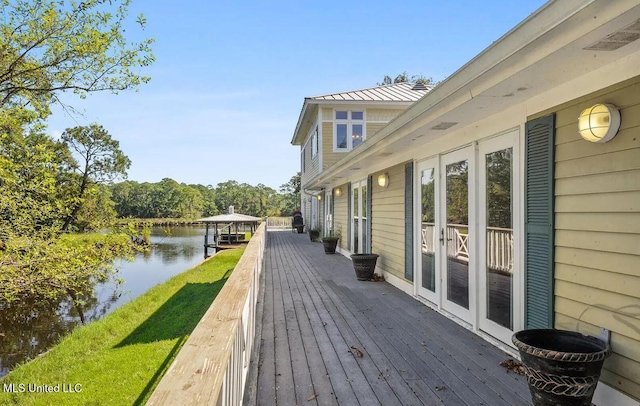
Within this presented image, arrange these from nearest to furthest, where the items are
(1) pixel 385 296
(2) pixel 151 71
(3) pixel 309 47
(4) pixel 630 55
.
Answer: (4) pixel 630 55, (1) pixel 385 296, (2) pixel 151 71, (3) pixel 309 47

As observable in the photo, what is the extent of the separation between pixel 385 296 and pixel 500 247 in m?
2.32

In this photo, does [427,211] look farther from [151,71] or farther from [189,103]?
[189,103]

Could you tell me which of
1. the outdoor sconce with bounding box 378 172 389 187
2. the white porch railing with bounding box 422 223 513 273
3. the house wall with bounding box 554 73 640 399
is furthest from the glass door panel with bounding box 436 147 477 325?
the outdoor sconce with bounding box 378 172 389 187

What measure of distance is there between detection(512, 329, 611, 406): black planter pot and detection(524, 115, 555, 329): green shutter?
19.4 inches

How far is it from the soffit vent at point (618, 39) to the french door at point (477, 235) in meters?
1.23

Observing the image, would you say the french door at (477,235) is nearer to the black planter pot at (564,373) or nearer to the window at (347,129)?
the black planter pot at (564,373)

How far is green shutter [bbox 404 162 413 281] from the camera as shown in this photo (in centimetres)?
529

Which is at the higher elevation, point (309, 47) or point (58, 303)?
point (309, 47)

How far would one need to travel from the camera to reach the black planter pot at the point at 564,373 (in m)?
2.02

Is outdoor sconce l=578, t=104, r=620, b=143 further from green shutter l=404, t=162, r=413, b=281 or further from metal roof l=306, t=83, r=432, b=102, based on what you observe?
metal roof l=306, t=83, r=432, b=102

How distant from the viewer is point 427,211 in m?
4.83

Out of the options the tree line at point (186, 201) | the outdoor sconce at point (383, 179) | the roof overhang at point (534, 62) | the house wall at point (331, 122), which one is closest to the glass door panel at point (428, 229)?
the roof overhang at point (534, 62)

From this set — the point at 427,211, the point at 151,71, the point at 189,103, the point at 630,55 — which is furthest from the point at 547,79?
the point at 189,103

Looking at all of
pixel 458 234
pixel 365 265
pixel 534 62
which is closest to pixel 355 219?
pixel 365 265
